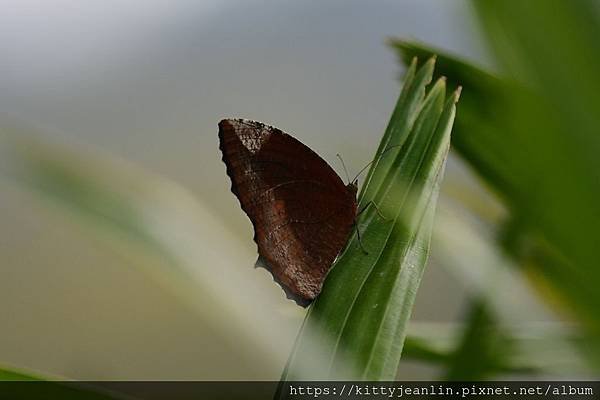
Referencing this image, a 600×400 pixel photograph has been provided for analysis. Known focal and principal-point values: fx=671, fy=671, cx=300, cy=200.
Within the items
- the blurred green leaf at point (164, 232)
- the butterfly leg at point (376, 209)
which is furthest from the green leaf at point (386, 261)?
the blurred green leaf at point (164, 232)

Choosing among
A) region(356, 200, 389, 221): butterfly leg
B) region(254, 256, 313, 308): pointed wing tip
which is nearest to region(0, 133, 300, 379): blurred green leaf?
region(254, 256, 313, 308): pointed wing tip

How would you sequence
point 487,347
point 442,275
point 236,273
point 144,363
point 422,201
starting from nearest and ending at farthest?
point 487,347
point 422,201
point 236,273
point 144,363
point 442,275

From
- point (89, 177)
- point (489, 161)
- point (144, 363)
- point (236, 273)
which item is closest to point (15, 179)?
point (89, 177)

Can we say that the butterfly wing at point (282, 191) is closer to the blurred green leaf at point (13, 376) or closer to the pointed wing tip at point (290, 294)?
the pointed wing tip at point (290, 294)

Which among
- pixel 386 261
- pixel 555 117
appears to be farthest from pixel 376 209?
pixel 555 117

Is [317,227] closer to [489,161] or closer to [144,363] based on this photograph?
[489,161]
